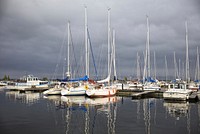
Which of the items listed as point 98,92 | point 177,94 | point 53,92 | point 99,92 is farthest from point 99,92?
point 177,94

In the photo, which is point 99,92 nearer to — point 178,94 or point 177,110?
point 178,94

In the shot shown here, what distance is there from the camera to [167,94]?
35500 millimetres

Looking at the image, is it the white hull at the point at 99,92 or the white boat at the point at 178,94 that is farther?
the white hull at the point at 99,92

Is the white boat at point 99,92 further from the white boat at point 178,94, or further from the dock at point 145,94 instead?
the white boat at point 178,94

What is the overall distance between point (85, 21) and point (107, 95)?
1739cm

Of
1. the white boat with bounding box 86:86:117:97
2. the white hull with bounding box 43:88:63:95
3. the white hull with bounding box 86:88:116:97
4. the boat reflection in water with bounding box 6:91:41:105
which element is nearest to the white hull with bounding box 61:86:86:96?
the white boat with bounding box 86:86:117:97

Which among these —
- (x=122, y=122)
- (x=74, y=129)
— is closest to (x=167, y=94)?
(x=122, y=122)

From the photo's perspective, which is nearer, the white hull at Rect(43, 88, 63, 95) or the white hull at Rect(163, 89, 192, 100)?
the white hull at Rect(163, 89, 192, 100)

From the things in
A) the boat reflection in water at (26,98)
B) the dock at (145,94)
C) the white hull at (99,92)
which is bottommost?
the boat reflection in water at (26,98)

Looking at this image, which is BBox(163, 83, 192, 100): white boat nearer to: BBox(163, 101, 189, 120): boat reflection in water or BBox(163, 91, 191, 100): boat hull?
BBox(163, 91, 191, 100): boat hull

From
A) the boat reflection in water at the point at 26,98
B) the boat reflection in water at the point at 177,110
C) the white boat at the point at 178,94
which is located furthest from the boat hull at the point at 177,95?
the boat reflection in water at the point at 26,98

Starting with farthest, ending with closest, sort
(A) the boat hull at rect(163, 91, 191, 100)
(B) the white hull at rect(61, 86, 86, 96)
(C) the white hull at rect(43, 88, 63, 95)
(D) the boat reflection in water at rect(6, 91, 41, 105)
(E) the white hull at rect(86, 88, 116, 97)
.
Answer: (C) the white hull at rect(43, 88, 63, 95), (B) the white hull at rect(61, 86, 86, 96), (E) the white hull at rect(86, 88, 116, 97), (D) the boat reflection in water at rect(6, 91, 41, 105), (A) the boat hull at rect(163, 91, 191, 100)

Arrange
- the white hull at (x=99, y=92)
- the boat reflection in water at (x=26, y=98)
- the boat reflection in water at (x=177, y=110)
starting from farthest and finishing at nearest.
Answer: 1. the white hull at (x=99, y=92)
2. the boat reflection in water at (x=26, y=98)
3. the boat reflection in water at (x=177, y=110)

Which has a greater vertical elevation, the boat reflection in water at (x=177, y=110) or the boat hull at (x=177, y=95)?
the boat hull at (x=177, y=95)
